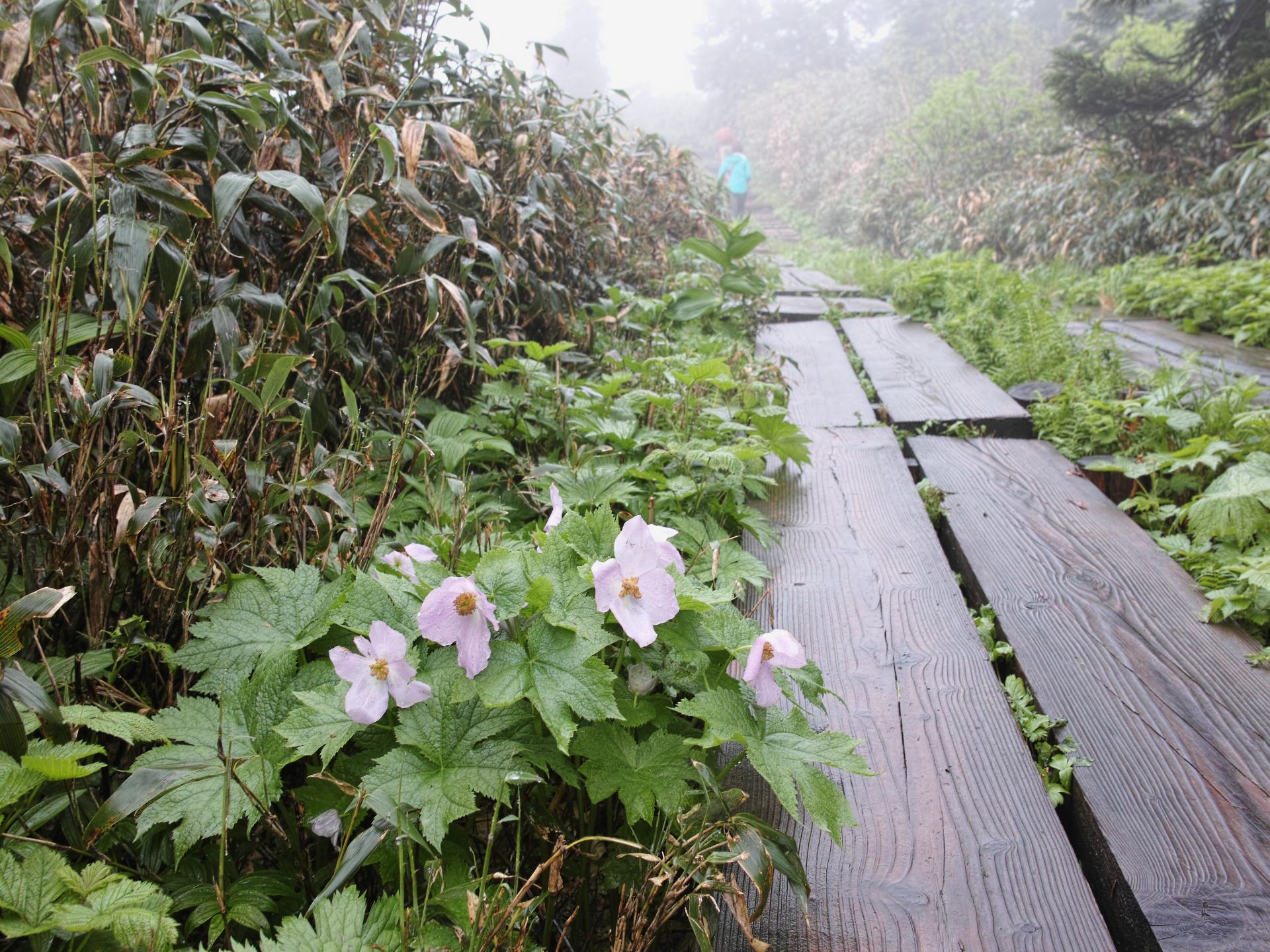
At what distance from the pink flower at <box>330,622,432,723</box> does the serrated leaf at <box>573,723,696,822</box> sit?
8.5 inches

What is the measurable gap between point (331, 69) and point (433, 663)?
1.59m

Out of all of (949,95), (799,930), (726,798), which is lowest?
(799,930)

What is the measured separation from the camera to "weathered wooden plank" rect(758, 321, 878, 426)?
290 cm

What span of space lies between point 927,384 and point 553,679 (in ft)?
9.42

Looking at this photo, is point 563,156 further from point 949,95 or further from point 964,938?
point 949,95

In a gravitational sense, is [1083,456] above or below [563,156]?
below

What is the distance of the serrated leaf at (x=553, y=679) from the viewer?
2.61ft

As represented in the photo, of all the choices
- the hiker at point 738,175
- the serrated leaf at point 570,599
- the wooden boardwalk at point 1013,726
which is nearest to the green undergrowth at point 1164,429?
the wooden boardwalk at point 1013,726

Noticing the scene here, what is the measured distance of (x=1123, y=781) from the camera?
43.6 inches

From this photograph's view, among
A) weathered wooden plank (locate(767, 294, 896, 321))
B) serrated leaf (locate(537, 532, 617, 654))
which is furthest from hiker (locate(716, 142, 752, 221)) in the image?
serrated leaf (locate(537, 532, 617, 654))

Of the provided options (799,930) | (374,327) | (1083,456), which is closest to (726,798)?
(799,930)

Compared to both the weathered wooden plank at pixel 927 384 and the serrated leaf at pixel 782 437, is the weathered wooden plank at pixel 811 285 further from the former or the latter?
the serrated leaf at pixel 782 437

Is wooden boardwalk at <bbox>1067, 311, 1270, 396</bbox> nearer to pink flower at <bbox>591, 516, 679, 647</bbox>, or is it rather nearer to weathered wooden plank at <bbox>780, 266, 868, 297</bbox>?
weathered wooden plank at <bbox>780, 266, 868, 297</bbox>

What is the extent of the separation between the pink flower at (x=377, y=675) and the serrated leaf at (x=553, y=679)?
87 mm
